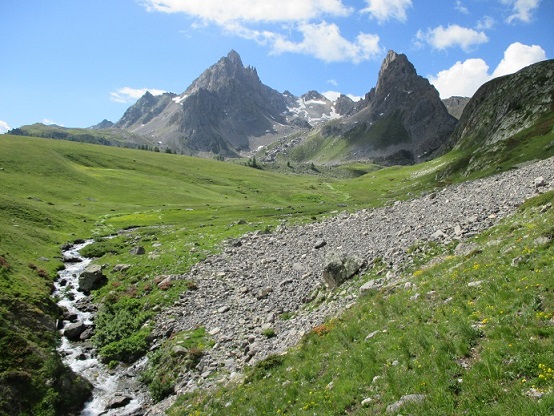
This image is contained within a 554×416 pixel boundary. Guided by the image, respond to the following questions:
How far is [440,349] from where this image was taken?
1389cm

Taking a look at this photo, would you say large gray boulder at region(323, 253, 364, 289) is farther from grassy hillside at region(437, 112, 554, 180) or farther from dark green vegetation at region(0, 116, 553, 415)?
grassy hillside at region(437, 112, 554, 180)

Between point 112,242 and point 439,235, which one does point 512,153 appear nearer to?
point 439,235

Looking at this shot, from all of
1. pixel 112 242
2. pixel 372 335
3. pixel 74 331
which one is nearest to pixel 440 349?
pixel 372 335

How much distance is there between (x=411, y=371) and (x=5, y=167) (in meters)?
125

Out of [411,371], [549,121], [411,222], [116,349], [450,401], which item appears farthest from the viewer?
[549,121]

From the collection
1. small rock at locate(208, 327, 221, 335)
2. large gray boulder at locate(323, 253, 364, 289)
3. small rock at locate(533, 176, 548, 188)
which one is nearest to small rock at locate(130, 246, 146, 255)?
small rock at locate(208, 327, 221, 335)

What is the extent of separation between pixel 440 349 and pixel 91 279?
39370 mm

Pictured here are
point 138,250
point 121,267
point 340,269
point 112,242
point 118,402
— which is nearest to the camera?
point 118,402

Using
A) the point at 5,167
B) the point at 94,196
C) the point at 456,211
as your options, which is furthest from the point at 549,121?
the point at 5,167

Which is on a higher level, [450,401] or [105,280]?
[105,280]

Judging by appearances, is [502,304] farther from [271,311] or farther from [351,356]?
[271,311]

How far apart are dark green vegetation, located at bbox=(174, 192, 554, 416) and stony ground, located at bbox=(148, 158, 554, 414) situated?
9.72 feet

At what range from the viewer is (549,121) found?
92.4 m

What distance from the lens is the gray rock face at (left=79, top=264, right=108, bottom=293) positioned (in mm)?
41594
